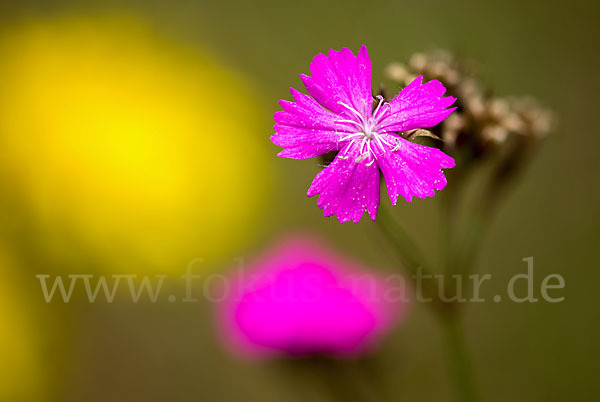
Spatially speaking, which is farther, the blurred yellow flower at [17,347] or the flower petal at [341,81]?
the blurred yellow flower at [17,347]

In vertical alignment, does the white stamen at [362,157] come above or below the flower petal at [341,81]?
below

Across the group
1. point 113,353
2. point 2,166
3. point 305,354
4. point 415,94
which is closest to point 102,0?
point 2,166

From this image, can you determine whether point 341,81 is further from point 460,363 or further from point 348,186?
point 460,363

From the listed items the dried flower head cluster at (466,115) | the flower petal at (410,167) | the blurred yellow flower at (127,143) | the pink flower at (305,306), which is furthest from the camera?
the blurred yellow flower at (127,143)

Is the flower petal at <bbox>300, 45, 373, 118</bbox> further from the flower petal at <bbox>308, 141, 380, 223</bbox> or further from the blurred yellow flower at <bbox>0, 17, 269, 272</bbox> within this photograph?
the blurred yellow flower at <bbox>0, 17, 269, 272</bbox>

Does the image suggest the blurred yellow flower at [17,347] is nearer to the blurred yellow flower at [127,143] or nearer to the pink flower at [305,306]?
the blurred yellow flower at [127,143]

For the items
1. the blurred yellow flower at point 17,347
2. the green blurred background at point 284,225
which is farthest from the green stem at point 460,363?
the blurred yellow flower at point 17,347

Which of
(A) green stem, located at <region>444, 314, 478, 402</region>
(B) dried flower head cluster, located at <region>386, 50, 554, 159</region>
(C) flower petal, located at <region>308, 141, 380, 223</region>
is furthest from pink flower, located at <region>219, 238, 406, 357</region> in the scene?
(C) flower petal, located at <region>308, 141, 380, 223</region>

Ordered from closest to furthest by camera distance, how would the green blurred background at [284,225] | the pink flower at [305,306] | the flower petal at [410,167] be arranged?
the flower petal at [410,167] → the pink flower at [305,306] → the green blurred background at [284,225]
